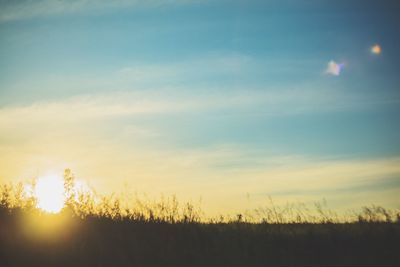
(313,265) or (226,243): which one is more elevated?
(226,243)

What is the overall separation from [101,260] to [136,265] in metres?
0.76

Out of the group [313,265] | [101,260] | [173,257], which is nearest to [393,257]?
[313,265]

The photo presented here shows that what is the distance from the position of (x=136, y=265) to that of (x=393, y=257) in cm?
644

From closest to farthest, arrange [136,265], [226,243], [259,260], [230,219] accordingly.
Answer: [136,265] → [259,260] → [226,243] → [230,219]

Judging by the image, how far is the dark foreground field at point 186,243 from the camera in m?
8.42

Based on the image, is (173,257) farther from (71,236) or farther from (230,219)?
(230,219)

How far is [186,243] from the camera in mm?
10148

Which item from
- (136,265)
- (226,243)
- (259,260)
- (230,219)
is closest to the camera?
(136,265)

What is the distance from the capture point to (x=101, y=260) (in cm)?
→ 823

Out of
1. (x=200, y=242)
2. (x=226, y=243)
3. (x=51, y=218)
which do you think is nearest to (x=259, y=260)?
(x=226, y=243)

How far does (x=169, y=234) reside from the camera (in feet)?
35.1

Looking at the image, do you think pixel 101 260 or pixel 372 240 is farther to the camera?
pixel 372 240

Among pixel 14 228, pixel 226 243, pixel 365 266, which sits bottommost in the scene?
pixel 365 266

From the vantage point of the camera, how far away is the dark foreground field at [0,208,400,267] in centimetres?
842
